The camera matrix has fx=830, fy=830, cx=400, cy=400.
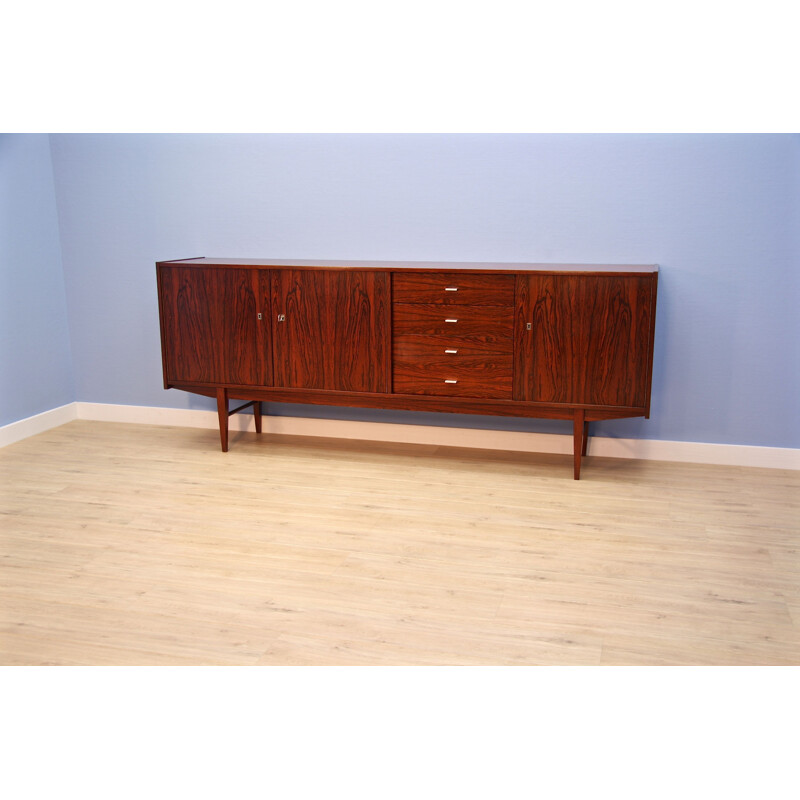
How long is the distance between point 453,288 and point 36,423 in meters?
2.49

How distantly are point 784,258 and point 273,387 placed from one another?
8.01 feet

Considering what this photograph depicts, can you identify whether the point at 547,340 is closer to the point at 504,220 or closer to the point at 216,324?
the point at 504,220

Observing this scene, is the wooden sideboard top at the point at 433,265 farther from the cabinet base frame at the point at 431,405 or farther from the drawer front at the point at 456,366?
the cabinet base frame at the point at 431,405

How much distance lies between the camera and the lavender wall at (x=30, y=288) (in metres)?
4.36

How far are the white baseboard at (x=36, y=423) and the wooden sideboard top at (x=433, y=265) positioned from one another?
1.24m

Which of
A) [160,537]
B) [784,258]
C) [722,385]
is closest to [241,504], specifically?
[160,537]

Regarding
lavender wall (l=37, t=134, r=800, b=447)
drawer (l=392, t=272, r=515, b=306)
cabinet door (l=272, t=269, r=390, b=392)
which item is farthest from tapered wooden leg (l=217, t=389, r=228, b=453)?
drawer (l=392, t=272, r=515, b=306)

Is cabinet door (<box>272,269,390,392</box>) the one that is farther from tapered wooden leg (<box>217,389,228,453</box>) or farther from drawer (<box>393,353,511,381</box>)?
tapered wooden leg (<box>217,389,228,453</box>)

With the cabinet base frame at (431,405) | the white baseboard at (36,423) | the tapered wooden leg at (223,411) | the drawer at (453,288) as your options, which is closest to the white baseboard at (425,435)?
the white baseboard at (36,423)

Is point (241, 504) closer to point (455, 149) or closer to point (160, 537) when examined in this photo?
point (160, 537)

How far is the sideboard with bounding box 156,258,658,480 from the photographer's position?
142 inches

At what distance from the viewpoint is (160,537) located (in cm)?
319

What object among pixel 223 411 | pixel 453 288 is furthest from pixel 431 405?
pixel 223 411

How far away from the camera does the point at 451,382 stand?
151 inches
